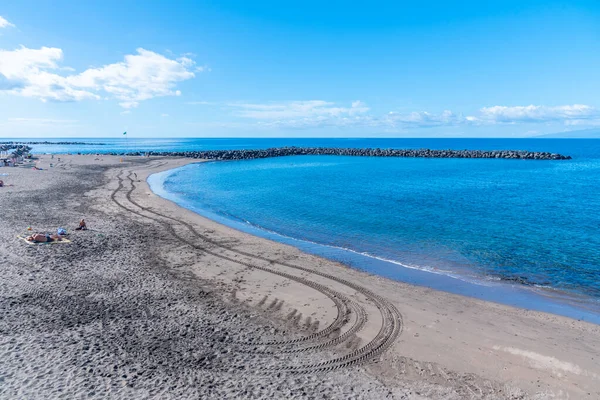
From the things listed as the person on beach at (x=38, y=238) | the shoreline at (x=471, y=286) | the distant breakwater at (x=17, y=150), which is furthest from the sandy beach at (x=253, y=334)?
the distant breakwater at (x=17, y=150)

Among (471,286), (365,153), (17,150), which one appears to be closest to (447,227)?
(471,286)

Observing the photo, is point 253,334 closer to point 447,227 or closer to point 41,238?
point 41,238

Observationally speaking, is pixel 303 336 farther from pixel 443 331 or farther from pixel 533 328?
pixel 533 328

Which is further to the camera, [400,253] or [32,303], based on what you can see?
[400,253]

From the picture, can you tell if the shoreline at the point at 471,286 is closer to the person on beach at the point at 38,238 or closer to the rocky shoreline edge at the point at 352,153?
the person on beach at the point at 38,238

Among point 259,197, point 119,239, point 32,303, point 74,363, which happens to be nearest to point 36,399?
point 74,363

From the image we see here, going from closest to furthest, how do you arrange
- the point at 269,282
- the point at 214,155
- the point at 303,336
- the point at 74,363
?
1. the point at 74,363
2. the point at 303,336
3. the point at 269,282
4. the point at 214,155
